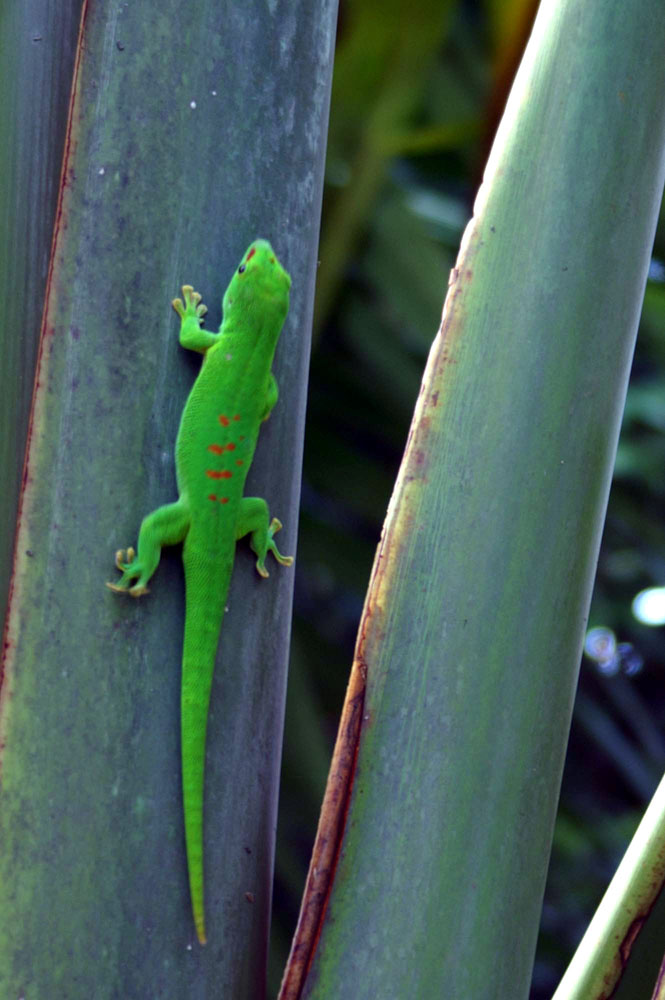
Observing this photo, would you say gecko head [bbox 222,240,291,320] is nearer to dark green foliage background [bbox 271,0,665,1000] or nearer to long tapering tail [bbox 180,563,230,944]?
long tapering tail [bbox 180,563,230,944]

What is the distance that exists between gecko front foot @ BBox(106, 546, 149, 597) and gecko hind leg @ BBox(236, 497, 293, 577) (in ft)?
0.36

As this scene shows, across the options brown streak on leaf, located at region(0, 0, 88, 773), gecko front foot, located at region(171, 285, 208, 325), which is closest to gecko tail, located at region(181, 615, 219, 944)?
brown streak on leaf, located at region(0, 0, 88, 773)

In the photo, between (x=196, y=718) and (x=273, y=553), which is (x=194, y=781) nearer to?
(x=196, y=718)

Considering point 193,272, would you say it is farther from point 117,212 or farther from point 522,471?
point 522,471

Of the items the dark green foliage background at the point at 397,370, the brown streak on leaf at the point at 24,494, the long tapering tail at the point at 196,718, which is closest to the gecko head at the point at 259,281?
the brown streak on leaf at the point at 24,494

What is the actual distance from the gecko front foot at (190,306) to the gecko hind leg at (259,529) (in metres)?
0.17

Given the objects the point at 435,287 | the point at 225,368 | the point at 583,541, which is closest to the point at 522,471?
the point at 583,541

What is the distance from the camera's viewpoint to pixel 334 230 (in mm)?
1761

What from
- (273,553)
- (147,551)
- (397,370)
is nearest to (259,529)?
(273,553)

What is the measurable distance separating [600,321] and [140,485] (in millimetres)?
370

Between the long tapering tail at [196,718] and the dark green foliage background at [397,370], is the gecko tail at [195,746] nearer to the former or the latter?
the long tapering tail at [196,718]

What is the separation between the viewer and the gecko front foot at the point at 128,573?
2.38ft

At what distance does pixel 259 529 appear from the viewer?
88 cm

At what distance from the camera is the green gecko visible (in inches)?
29.4
